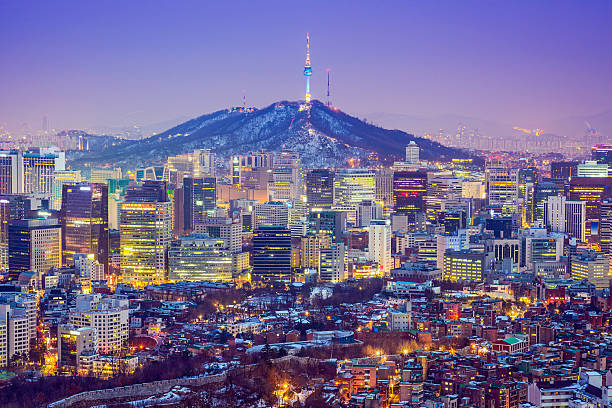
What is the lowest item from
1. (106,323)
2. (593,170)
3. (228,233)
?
(106,323)

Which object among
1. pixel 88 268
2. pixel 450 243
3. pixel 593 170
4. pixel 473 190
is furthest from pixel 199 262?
pixel 473 190

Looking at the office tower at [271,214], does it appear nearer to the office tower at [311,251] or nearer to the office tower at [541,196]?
the office tower at [311,251]

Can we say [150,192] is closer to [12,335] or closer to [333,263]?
[333,263]

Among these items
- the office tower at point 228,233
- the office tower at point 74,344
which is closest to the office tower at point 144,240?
the office tower at point 228,233

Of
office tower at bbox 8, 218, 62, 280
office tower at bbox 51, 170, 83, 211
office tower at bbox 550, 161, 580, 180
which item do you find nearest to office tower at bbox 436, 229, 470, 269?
office tower at bbox 8, 218, 62, 280

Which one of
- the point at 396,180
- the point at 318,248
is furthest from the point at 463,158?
the point at 318,248

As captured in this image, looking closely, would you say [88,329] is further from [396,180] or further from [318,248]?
[396,180]
